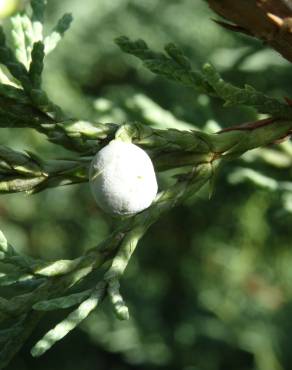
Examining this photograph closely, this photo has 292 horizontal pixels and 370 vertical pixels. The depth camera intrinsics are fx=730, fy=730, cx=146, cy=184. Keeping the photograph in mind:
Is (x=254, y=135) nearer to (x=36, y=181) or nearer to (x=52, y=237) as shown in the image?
(x=36, y=181)

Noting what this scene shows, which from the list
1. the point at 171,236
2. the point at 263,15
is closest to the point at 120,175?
the point at 263,15

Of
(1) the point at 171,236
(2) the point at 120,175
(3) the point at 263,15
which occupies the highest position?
(3) the point at 263,15

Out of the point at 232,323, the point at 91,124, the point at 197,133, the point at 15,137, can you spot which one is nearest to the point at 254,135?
the point at 197,133

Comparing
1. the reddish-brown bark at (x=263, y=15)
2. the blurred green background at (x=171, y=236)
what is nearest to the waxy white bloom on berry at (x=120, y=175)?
the reddish-brown bark at (x=263, y=15)

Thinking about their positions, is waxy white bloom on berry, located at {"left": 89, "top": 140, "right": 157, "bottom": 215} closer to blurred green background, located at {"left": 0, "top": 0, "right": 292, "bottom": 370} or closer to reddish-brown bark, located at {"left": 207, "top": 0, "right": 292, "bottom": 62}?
reddish-brown bark, located at {"left": 207, "top": 0, "right": 292, "bottom": 62}

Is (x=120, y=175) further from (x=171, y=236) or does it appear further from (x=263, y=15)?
(x=171, y=236)

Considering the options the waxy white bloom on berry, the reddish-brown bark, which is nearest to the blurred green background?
the reddish-brown bark
